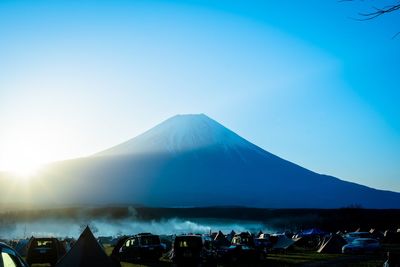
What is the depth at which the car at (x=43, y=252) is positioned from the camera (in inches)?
1068

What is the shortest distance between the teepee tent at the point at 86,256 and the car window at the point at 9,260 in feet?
26.7

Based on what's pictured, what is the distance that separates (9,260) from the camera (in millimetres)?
11805

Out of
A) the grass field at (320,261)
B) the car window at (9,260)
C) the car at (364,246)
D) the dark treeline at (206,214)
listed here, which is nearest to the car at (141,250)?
the grass field at (320,261)

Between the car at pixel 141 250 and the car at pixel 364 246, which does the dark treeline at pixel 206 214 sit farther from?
the car at pixel 141 250

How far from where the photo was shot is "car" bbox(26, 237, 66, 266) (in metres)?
27.1

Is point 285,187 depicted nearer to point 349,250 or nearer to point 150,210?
point 150,210

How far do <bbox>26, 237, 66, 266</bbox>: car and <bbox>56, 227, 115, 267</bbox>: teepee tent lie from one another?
24.3 ft

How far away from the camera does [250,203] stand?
17962cm

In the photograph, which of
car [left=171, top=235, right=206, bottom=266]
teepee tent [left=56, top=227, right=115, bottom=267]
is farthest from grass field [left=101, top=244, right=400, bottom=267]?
teepee tent [left=56, top=227, right=115, bottom=267]

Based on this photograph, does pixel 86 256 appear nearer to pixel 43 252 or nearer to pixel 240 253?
pixel 43 252

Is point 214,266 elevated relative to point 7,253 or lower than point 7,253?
lower

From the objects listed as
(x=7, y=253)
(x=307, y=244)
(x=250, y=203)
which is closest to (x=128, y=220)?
(x=250, y=203)

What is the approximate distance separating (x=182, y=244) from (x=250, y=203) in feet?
513

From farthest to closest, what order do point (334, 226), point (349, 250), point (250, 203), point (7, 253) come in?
point (250, 203)
point (334, 226)
point (349, 250)
point (7, 253)
